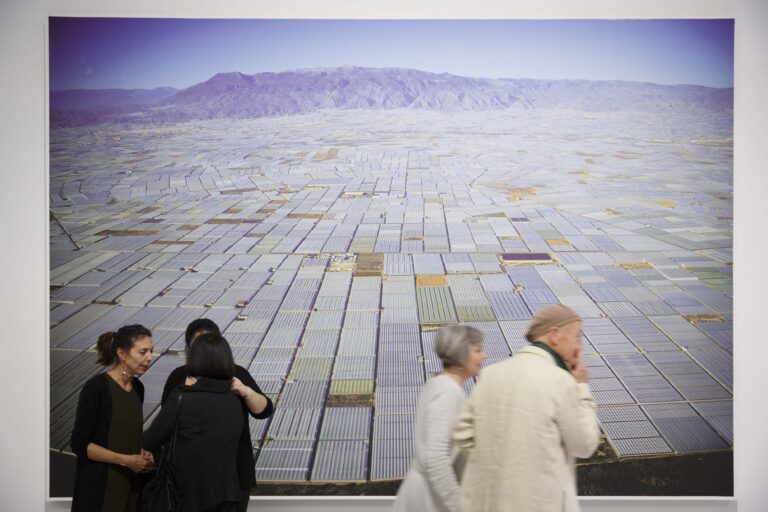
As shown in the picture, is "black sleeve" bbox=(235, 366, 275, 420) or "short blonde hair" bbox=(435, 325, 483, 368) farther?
"black sleeve" bbox=(235, 366, 275, 420)

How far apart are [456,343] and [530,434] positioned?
1.36 ft

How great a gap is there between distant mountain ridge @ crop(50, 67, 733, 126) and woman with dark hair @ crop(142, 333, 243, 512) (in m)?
2.04

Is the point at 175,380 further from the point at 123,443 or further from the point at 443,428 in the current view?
the point at 443,428

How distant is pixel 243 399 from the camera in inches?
116

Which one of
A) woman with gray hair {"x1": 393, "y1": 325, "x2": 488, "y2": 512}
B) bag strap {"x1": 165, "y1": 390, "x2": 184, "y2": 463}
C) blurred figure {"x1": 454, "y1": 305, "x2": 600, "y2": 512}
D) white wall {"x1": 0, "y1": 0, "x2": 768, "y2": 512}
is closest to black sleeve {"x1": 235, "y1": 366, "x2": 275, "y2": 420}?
bag strap {"x1": 165, "y1": 390, "x2": 184, "y2": 463}

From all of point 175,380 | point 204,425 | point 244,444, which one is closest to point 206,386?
point 204,425

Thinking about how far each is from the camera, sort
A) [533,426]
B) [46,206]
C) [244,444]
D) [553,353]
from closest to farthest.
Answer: [533,426] → [553,353] → [244,444] → [46,206]

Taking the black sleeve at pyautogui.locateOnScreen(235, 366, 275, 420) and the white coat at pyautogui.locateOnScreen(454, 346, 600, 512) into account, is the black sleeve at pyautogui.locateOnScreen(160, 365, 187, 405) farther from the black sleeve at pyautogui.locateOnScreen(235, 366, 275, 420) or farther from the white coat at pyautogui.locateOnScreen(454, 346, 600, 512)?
the white coat at pyautogui.locateOnScreen(454, 346, 600, 512)

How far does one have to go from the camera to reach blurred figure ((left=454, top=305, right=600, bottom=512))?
88.0 inches

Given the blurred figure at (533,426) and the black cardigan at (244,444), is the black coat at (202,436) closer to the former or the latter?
the black cardigan at (244,444)

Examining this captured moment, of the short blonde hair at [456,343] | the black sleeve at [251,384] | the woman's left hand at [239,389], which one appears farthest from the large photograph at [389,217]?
the short blonde hair at [456,343]

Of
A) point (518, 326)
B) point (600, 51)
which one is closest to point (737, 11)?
point (600, 51)

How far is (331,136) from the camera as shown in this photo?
14.9 feet

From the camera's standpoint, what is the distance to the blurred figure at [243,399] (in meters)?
2.93
